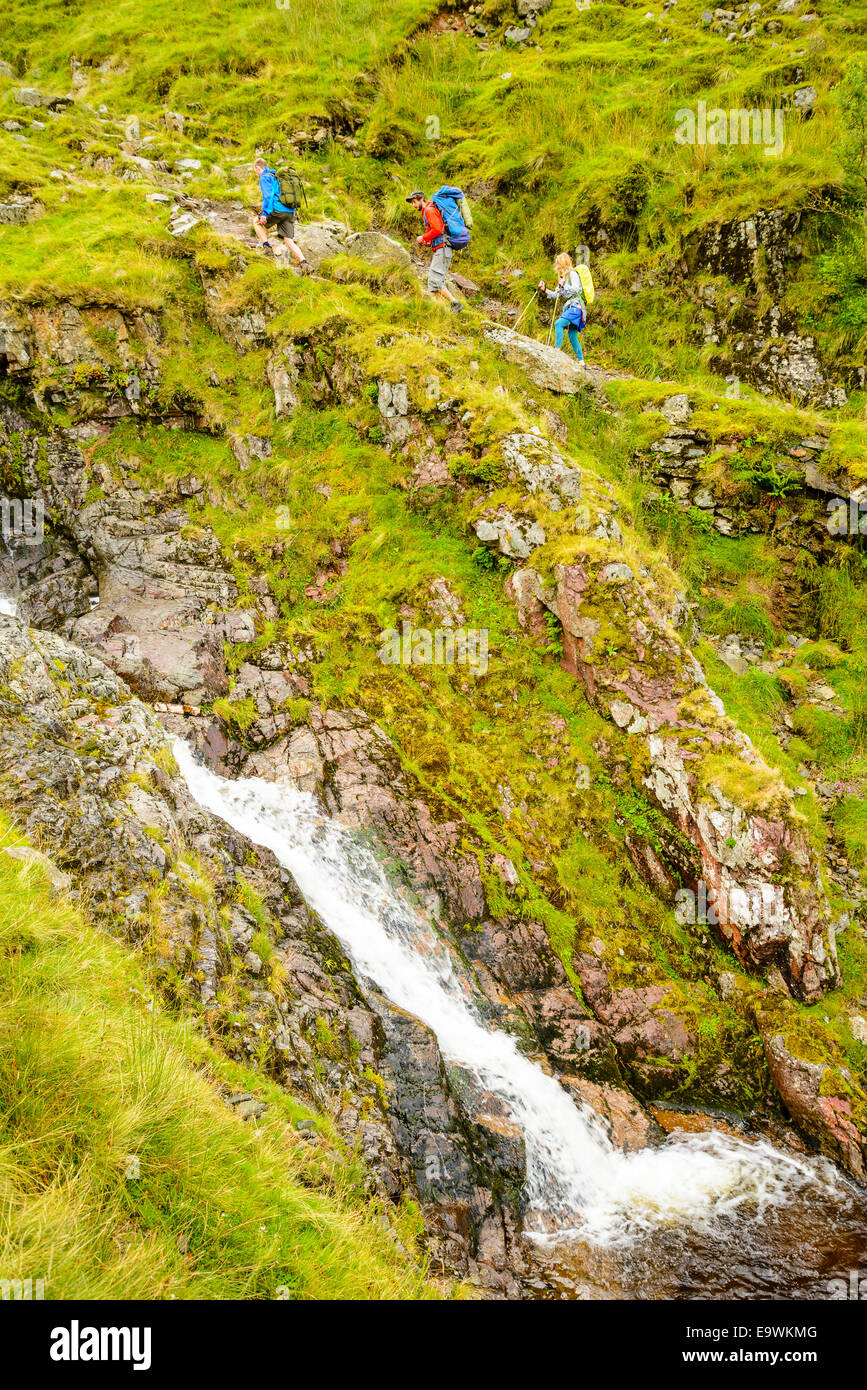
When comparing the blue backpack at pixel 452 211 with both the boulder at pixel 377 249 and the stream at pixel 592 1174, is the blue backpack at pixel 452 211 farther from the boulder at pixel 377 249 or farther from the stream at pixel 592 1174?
the stream at pixel 592 1174

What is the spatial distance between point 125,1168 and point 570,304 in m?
16.9

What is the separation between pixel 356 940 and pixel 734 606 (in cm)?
985

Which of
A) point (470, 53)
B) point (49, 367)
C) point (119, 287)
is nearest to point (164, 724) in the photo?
point (49, 367)

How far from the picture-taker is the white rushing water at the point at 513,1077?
7.57m

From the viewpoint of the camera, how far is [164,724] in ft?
34.0

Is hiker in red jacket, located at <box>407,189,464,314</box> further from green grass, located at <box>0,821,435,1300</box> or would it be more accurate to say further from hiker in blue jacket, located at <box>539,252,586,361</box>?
green grass, located at <box>0,821,435,1300</box>

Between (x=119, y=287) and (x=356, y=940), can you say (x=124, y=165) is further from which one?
(x=356, y=940)

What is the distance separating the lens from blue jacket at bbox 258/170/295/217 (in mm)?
15078

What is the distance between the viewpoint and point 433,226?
14820mm

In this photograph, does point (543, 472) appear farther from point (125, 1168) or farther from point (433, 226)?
point (125, 1168)

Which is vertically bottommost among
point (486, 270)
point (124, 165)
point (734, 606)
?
point (734, 606)

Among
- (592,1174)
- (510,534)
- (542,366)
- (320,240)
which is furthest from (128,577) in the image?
(592,1174)

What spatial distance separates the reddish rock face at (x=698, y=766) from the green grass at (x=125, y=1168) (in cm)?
674

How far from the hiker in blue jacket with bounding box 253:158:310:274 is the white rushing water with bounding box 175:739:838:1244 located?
13162 mm
